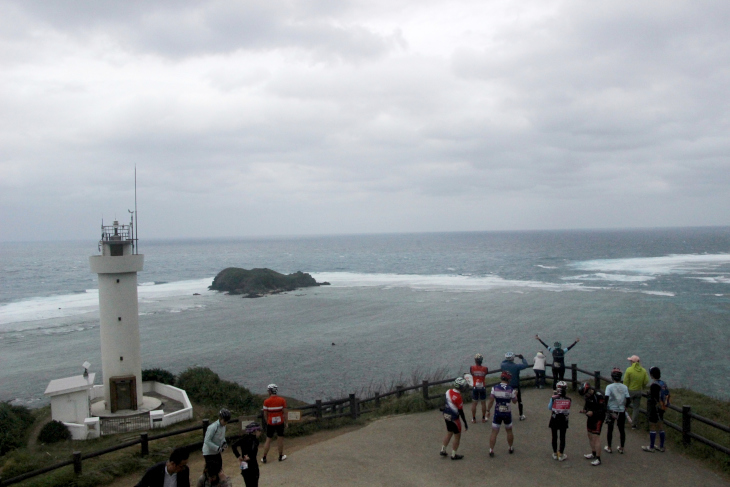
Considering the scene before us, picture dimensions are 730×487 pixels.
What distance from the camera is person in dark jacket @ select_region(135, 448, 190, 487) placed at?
654 cm

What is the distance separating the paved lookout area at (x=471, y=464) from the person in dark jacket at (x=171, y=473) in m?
2.94

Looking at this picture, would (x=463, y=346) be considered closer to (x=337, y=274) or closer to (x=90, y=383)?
(x=90, y=383)

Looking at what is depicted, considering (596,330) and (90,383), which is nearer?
(90,383)

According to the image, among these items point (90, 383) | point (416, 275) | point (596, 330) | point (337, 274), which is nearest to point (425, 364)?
point (596, 330)

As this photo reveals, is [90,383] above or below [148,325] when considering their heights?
above

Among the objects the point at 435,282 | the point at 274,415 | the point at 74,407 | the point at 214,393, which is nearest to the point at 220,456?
the point at 274,415

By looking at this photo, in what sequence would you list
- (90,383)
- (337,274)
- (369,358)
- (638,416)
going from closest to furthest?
(638,416) → (90,383) → (369,358) → (337,274)

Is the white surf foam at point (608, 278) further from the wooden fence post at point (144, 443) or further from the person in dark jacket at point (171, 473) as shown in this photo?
the person in dark jacket at point (171, 473)

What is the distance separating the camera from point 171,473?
259 inches

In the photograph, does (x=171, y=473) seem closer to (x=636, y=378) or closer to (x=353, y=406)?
(x=353, y=406)

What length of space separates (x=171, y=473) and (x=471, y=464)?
577 cm

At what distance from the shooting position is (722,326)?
139 feet

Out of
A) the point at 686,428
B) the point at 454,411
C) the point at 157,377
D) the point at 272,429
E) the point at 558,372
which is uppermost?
the point at 454,411

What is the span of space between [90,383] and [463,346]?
26.6m
